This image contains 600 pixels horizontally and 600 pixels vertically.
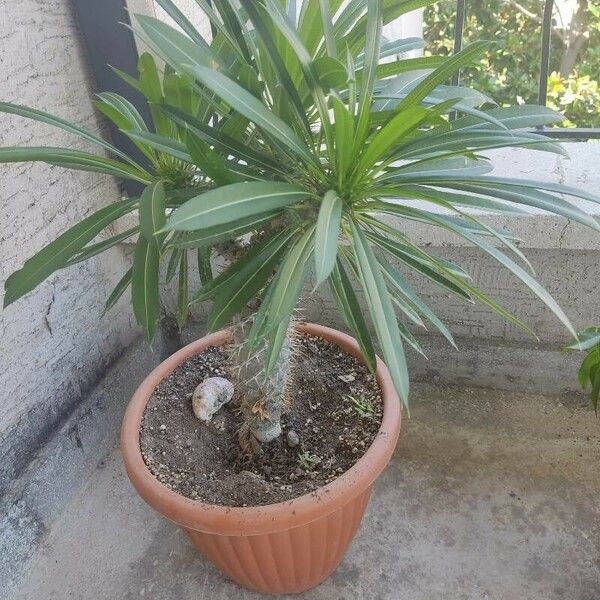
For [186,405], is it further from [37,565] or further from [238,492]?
[37,565]

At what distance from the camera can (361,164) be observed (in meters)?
0.81

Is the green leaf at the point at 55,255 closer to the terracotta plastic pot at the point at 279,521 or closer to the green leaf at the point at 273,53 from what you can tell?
the green leaf at the point at 273,53

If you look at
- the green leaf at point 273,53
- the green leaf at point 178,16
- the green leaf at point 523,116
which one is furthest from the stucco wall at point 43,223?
the green leaf at point 523,116

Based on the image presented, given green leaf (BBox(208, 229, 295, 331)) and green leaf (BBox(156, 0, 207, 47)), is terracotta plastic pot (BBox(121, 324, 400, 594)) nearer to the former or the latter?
green leaf (BBox(208, 229, 295, 331))

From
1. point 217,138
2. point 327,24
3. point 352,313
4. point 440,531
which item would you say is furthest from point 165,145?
point 440,531

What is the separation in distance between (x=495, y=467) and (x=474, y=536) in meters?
0.22

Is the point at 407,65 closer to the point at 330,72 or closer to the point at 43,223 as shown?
the point at 330,72

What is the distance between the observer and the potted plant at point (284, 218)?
2.53ft

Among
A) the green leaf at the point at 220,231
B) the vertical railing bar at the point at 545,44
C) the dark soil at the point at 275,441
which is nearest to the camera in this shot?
the green leaf at the point at 220,231

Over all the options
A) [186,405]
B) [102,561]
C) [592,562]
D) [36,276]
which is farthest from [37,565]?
[592,562]

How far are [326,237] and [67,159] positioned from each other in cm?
49

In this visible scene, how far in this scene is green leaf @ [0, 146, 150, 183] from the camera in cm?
87

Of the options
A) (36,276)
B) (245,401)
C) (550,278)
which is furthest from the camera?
(550,278)

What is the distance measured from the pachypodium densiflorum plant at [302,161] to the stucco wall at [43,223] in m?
0.40
